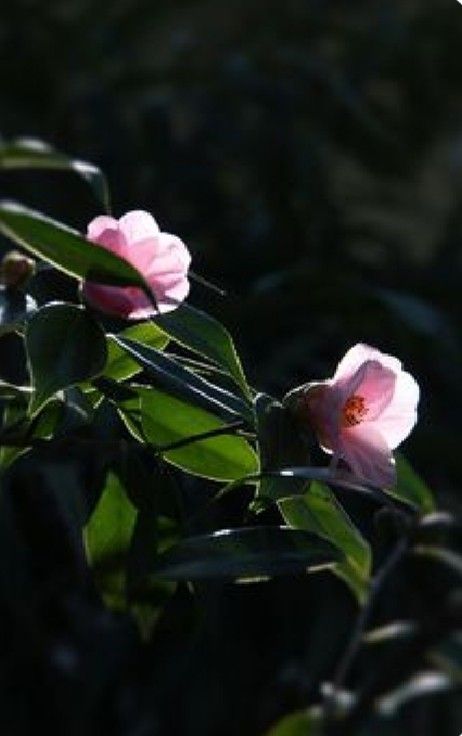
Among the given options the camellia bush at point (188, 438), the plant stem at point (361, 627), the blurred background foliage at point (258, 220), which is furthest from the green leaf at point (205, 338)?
the blurred background foliage at point (258, 220)

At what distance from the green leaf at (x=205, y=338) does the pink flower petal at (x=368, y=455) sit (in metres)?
0.05

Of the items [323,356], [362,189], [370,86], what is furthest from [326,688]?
[362,189]

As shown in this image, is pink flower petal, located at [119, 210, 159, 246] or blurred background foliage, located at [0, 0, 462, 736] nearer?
pink flower petal, located at [119, 210, 159, 246]

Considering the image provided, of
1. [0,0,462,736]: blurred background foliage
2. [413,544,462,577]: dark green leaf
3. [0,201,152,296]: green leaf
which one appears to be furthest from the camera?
[0,0,462,736]: blurred background foliage

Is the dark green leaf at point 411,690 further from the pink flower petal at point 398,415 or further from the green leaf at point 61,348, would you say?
the green leaf at point 61,348

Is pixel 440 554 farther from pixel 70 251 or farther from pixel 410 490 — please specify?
pixel 70 251

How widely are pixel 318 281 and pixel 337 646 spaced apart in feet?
1.27

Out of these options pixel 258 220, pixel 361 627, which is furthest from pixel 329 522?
pixel 258 220

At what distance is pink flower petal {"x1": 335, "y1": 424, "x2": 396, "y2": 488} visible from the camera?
87cm

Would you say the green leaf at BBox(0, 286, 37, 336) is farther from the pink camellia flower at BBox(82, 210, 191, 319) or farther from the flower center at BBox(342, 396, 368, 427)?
the flower center at BBox(342, 396, 368, 427)

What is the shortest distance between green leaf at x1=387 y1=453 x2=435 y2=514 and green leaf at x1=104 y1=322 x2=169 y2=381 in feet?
0.44

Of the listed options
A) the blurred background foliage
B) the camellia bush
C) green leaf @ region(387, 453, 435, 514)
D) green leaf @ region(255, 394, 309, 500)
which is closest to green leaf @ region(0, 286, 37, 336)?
the camellia bush

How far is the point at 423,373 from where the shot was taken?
2.20 m

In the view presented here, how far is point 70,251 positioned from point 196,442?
0.14 m
